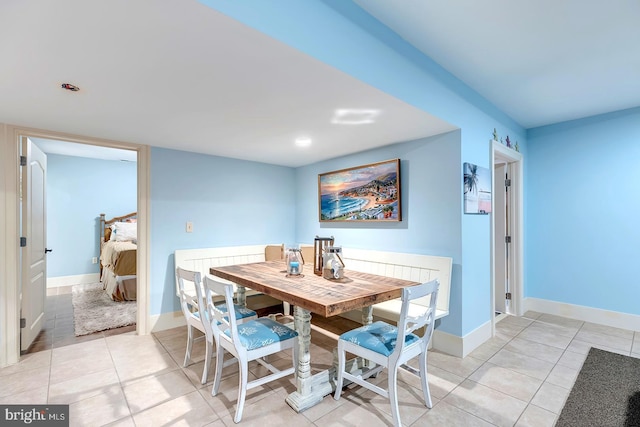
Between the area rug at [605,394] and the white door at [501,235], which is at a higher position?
the white door at [501,235]

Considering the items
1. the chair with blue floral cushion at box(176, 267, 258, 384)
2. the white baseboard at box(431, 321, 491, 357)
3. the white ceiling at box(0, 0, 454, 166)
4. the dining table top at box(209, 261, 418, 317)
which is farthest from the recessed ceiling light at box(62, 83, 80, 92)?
the white baseboard at box(431, 321, 491, 357)

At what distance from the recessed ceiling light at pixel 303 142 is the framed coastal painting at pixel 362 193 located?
0.69 meters

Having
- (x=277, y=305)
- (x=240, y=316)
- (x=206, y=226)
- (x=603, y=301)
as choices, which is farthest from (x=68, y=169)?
(x=603, y=301)

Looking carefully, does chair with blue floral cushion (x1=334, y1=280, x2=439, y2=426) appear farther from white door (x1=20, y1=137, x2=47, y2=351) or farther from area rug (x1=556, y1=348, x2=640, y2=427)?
white door (x1=20, y1=137, x2=47, y2=351)

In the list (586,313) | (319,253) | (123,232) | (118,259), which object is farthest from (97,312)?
(586,313)

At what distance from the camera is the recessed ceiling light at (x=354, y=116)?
2.25m

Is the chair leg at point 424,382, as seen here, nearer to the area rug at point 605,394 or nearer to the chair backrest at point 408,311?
the chair backrest at point 408,311

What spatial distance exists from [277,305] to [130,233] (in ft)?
10.5

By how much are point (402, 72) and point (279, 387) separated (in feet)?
7.76

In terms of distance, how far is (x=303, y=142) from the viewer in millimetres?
3117

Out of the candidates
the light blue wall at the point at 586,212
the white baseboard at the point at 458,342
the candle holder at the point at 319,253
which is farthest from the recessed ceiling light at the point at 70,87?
the light blue wall at the point at 586,212

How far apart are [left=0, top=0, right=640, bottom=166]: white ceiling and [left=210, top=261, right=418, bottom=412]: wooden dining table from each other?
50.8 inches

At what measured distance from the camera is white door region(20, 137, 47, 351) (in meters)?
2.68

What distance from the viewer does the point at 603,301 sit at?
11.0 ft
